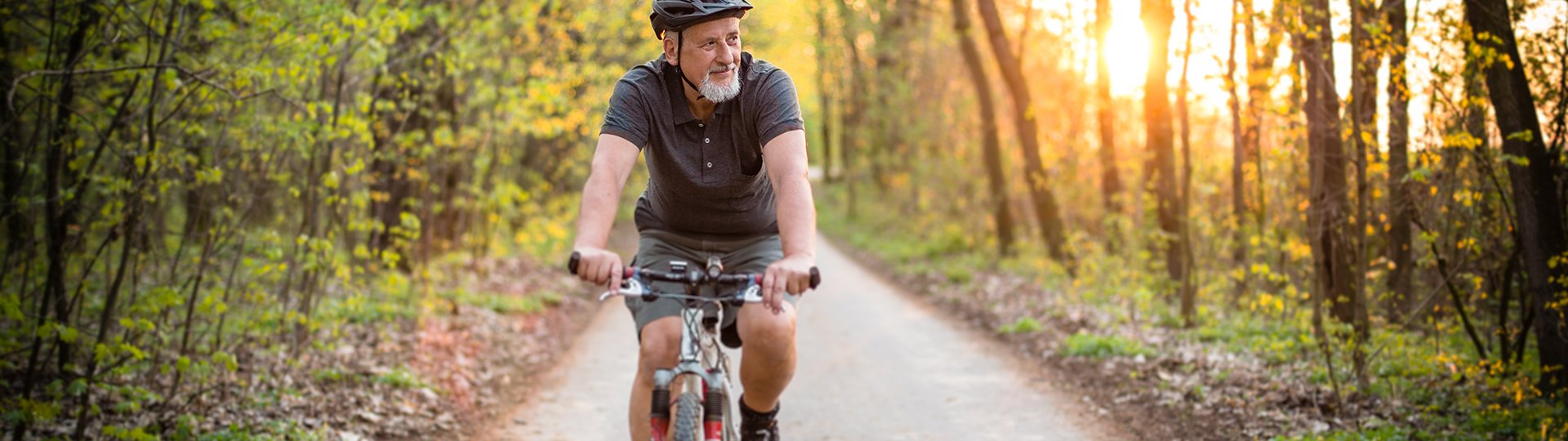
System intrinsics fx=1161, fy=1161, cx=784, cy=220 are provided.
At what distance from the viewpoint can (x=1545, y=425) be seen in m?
5.04

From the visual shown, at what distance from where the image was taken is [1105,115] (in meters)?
13.2

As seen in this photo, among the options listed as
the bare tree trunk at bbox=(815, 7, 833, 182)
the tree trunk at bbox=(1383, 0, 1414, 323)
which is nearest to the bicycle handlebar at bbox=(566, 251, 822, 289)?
the tree trunk at bbox=(1383, 0, 1414, 323)

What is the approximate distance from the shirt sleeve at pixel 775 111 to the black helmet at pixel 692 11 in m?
0.28

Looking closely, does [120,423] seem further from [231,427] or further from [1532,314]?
[1532,314]

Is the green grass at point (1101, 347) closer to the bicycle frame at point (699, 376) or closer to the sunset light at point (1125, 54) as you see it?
the sunset light at point (1125, 54)

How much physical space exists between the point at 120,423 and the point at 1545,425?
6.80 metres

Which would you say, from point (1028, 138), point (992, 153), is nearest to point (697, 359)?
point (1028, 138)

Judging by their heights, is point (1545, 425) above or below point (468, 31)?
below

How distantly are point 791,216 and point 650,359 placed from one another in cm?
71

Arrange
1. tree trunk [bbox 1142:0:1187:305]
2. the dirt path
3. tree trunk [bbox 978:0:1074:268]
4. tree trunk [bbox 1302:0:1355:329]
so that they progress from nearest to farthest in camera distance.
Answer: the dirt path, tree trunk [bbox 1302:0:1355:329], tree trunk [bbox 1142:0:1187:305], tree trunk [bbox 978:0:1074:268]

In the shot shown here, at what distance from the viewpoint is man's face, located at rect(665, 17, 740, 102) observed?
3793mm

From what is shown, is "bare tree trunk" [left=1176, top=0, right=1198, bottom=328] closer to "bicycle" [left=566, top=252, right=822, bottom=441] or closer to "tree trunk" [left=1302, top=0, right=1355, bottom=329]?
"tree trunk" [left=1302, top=0, right=1355, bottom=329]

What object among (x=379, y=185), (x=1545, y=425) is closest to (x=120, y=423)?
(x=379, y=185)

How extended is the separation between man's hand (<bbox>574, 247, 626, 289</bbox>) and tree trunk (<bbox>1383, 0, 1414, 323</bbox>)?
4.52 m
